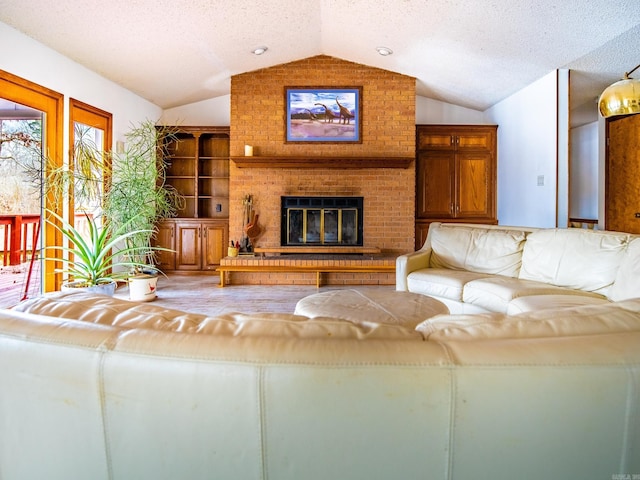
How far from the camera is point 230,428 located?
67 centimetres

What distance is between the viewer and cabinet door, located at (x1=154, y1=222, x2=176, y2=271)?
5949mm

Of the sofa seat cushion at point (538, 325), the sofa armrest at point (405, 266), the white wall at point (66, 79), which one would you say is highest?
the white wall at point (66, 79)

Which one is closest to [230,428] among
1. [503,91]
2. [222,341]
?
[222,341]

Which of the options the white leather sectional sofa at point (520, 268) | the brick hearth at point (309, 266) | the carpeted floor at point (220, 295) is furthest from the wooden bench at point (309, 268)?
the white leather sectional sofa at point (520, 268)

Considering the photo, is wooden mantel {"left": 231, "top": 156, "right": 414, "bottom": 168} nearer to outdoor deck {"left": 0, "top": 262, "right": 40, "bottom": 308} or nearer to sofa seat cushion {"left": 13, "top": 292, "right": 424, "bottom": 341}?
outdoor deck {"left": 0, "top": 262, "right": 40, "bottom": 308}

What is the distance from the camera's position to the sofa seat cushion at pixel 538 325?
75cm

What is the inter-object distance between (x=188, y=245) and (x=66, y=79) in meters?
2.59

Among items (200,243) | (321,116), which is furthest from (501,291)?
(200,243)

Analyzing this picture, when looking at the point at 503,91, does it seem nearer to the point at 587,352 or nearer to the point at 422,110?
the point at 422,110

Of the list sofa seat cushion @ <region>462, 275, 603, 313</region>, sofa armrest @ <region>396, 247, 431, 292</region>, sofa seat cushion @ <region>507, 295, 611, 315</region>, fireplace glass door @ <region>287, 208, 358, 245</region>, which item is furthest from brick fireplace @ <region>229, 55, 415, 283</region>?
sofa seat cushion @ <region>507, 295, 611, 315</region>

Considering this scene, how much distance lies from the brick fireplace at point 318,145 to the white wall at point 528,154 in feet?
4.23

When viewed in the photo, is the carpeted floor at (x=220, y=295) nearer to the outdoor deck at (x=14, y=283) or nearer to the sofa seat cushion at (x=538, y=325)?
the outdoor deck at (x=14, y=283)

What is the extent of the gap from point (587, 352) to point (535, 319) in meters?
0.14

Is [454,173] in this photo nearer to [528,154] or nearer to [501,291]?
[528,154]
